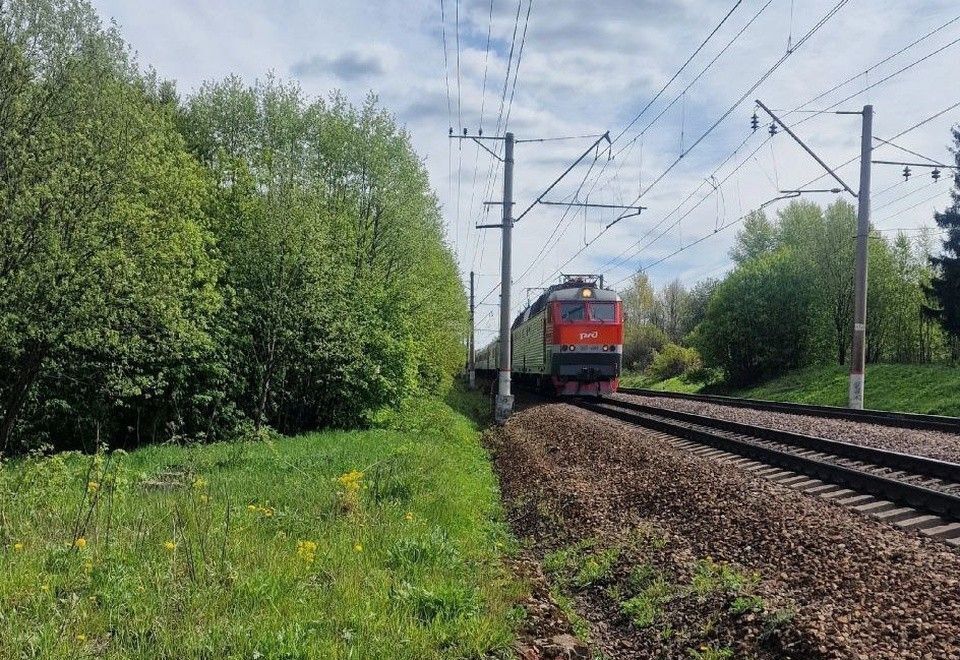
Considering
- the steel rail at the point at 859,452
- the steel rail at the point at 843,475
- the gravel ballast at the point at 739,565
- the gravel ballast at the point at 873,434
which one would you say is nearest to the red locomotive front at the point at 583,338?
the gravel ballast at the point at 873,434

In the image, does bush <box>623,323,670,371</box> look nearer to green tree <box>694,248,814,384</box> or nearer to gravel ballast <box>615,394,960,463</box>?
green tree <box>694,248,814,384</box>

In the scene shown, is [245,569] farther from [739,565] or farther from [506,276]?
[506,276]

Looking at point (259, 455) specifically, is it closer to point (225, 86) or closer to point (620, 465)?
point (620, 465)

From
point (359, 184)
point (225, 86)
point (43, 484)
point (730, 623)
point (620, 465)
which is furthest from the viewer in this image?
point (359, 184)

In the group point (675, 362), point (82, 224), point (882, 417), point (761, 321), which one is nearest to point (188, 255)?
point (82, 224)

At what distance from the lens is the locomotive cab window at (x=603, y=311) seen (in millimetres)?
24609

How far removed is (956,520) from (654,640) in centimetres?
359

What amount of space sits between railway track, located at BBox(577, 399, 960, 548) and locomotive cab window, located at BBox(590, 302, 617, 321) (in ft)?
34.7

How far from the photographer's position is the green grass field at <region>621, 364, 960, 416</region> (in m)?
24.0

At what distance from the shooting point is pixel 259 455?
43.2ft

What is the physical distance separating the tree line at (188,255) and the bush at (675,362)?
27.6 metres

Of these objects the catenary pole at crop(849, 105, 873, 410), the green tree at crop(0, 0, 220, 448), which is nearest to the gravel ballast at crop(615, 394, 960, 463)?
the catenary pole at crop(849, 105, 873, 410)

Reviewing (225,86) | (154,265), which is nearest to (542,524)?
(154,265)

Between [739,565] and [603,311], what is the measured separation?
19261 mm
